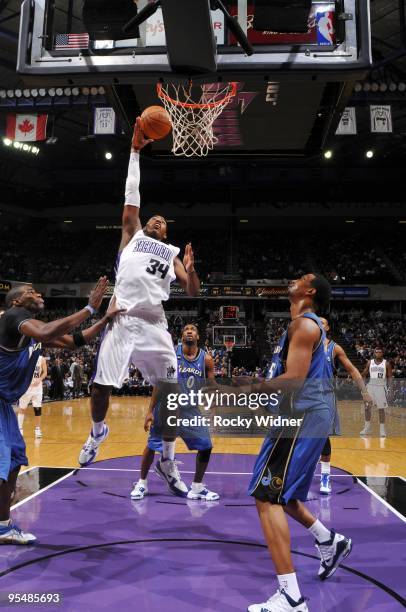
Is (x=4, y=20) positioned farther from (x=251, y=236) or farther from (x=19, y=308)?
(x=251, y=236)

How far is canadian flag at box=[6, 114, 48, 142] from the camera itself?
13.2m

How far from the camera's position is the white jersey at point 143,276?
3920 millimetres

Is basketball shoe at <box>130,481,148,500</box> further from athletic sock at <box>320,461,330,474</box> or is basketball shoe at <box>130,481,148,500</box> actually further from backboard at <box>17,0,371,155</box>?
backboard at <box>17,0,371,155</box>

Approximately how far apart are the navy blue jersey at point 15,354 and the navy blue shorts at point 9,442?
11cm

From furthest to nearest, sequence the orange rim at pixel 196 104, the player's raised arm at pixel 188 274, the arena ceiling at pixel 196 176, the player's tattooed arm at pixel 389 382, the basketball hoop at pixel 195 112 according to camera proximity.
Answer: the arena ceiling at pixel 196 176 → the player's tattooed arm at pixel 389 382 → the basketball hoop at pixel 195 112 → the orange rim at pixel 196 104 → the player's raised arm at pixel 188 274

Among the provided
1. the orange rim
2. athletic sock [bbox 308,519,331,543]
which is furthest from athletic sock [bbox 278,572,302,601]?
the orange rim

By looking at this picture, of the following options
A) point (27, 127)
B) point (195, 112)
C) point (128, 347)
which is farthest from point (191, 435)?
point (27, 127)

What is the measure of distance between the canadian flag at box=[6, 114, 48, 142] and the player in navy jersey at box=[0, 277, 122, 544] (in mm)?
10217

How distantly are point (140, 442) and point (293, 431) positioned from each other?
681 centimetres

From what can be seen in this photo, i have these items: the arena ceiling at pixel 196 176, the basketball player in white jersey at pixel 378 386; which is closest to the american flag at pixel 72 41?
the basketball player in white jersey at pixel 378 386

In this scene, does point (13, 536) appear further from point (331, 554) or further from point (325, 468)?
point (325, 468)

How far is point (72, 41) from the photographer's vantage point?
3557 millimetres

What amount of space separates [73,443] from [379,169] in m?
21.5

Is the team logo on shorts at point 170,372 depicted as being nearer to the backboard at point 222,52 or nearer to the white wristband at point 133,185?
the white wristband at point 133,185
